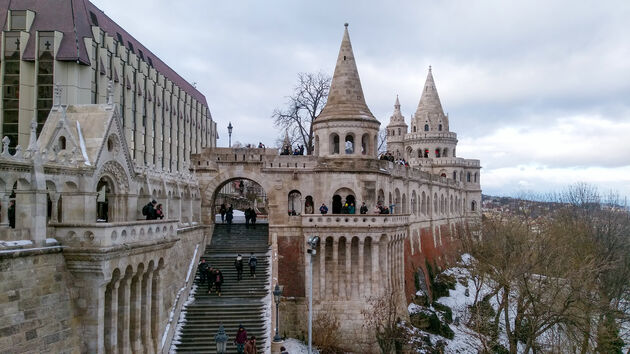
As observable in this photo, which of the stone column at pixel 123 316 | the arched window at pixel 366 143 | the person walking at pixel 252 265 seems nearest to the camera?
the stone column at pixel 123 316

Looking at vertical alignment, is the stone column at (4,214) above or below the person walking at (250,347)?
above

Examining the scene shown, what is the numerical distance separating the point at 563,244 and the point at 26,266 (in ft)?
96.7

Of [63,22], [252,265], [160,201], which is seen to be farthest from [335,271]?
[63,22]

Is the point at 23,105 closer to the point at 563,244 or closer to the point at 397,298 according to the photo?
the point at 397,298

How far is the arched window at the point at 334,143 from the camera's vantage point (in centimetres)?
3447

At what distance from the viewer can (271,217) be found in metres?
33.0

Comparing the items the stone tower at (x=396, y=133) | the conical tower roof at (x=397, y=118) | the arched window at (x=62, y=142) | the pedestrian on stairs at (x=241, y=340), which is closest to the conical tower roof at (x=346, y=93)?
the pedestrian on stairs at (x=241, y=340)

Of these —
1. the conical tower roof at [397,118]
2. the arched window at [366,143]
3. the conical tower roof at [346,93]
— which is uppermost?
the conical tower roof at [397,118]

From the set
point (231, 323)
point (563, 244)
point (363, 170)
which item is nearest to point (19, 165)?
point (231, 323)

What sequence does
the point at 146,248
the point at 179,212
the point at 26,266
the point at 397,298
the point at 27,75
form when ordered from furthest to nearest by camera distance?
the point at 27,75 → the point at 397,298 → the point at 179,212 → the point at 146,248 → the point at 26,266

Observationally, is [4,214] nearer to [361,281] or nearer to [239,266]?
[239,266]

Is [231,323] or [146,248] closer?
[146,248]

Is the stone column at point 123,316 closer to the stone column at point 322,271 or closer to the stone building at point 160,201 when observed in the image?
the stone building at point 160,201

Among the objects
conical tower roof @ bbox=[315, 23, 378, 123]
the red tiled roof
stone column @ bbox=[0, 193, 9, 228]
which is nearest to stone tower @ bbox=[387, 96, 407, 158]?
conical tower roof @ bbox=[315, 23, 378, 123]
